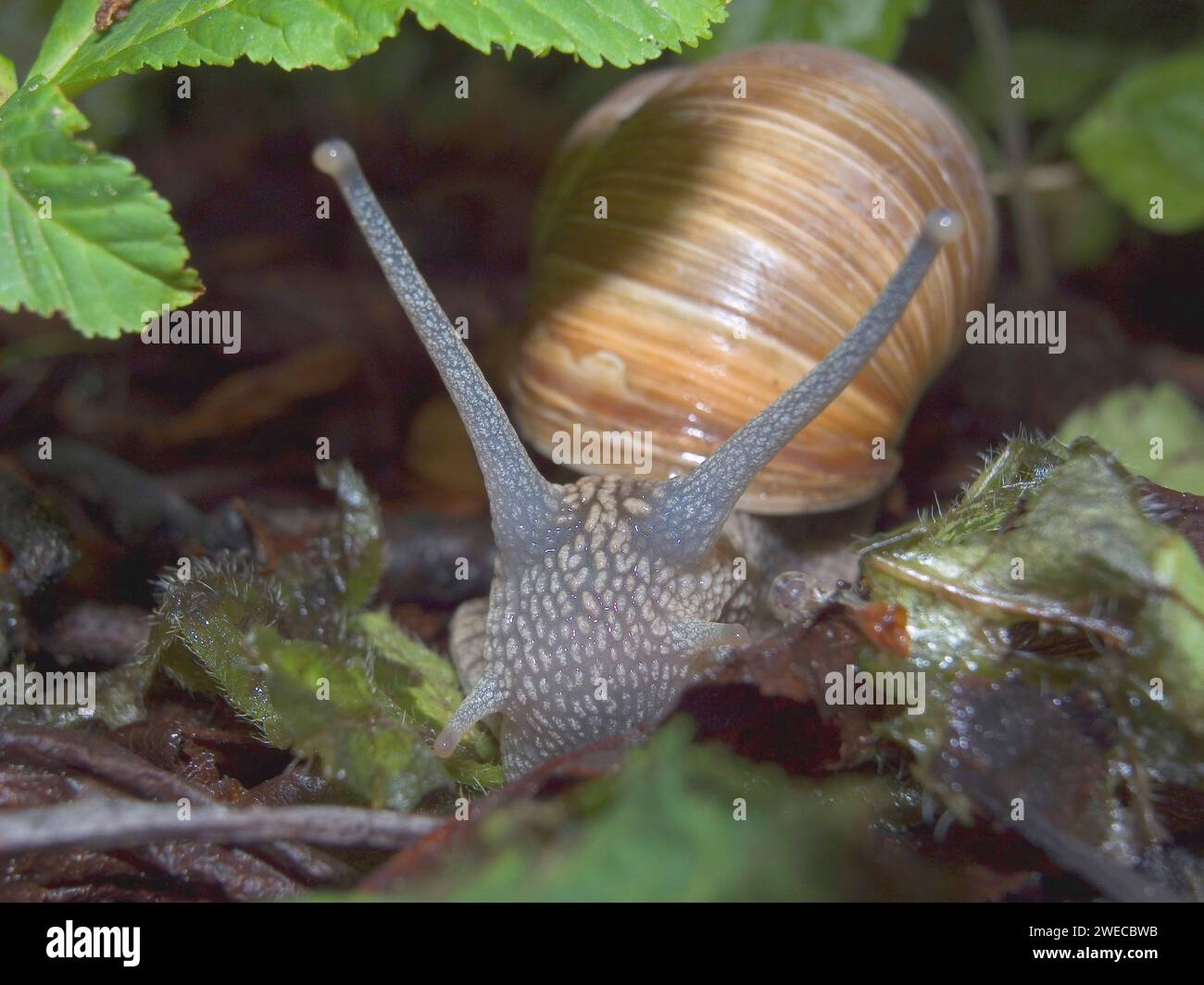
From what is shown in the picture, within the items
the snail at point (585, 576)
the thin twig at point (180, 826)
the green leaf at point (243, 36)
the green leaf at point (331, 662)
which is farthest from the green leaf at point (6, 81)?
the thin twig at point (180, 826)

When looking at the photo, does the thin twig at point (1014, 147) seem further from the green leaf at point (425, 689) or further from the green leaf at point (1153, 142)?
the green leaf at point (425, 689)

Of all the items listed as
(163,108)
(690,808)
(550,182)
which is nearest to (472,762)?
(690,808)

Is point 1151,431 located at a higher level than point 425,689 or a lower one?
higher

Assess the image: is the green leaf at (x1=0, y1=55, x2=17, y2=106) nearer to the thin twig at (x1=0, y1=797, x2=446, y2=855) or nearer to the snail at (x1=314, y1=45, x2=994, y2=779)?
the snail at (x1=314, y1=45, x2=994, y2=779)

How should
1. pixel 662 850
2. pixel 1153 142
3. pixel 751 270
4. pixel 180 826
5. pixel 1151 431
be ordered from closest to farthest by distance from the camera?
pixel 662 850
pixel 180 826
pixel 751 270
pixel 1151 431
pixel 1153 142

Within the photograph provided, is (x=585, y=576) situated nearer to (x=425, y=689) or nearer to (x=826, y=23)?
(x=425, y=689)

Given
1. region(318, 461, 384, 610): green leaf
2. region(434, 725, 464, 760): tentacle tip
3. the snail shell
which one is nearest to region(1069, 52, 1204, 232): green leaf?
the snail shell

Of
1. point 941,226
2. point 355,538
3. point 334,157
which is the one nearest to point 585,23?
point 334,157

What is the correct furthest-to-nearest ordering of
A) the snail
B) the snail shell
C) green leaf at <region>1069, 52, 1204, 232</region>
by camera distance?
green leaf at <region>1069, 52, 1204, 232</region>
the snail shell
the snail
